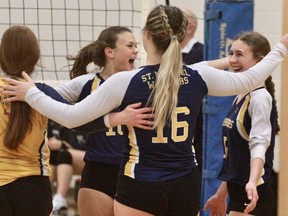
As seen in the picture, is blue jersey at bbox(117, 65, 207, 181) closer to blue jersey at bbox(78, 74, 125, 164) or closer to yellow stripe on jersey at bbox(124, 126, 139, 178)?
yellow stripe on jersey at bbox(124, 126, 139, 178)

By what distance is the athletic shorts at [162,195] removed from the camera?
12.1ft

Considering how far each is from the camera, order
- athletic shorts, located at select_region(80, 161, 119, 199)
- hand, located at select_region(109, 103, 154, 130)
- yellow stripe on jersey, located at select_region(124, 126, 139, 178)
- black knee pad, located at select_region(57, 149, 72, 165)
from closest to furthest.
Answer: hand, located at select_region(109, 103, 154, 130)
yellow stripe on jersey, located at select_region(124, 126, 139, 178)
athletic shorts, located at select_region(80, 161, 119, 199)
black knee pad, located at select_region(57, 149, 72, 165)

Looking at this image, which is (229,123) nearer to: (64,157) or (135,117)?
(135,117)

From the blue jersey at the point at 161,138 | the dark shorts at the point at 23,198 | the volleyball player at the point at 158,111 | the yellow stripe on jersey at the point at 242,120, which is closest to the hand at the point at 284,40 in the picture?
the volleyball player at the point at 158,111

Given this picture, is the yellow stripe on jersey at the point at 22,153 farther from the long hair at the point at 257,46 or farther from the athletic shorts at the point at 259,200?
the long hair at the point at 257,46

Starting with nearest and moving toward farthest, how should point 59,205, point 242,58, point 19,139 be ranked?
point 19,139 < point 242,58 < point 59,205

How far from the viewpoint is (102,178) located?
190 inches

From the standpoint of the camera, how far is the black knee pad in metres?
8.50

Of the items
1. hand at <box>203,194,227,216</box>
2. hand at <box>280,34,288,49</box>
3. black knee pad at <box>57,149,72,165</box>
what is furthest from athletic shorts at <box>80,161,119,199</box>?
black knee pad at <box>57,149,72,165</box>

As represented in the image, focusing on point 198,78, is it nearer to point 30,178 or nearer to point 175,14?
point 175,14

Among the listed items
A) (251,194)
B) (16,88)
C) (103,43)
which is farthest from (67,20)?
(251,194)

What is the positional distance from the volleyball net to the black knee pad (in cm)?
191

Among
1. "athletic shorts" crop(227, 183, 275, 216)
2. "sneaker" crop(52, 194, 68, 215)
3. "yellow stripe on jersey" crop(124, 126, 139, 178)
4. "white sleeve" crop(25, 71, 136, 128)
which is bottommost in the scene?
"sneaker" crop(52, 194, 68, 215)

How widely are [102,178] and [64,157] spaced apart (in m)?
3.74
